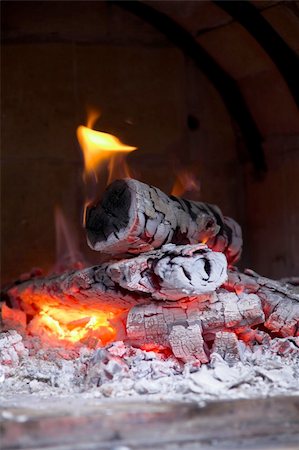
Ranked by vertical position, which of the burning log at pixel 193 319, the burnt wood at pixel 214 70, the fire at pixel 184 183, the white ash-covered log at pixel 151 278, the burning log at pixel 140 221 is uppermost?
the burnt wood at pixel 214 70

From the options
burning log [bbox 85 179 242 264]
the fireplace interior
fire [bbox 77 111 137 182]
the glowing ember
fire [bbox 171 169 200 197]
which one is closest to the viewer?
the fireplace interior

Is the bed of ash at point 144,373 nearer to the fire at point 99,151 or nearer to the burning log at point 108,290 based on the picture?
the burning log at point 108,290

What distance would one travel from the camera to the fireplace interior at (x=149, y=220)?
56.1 inches

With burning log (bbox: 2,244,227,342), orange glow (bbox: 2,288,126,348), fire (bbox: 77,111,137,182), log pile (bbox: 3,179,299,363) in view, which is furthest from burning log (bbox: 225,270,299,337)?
fire (bbox: 77,111,137,182)

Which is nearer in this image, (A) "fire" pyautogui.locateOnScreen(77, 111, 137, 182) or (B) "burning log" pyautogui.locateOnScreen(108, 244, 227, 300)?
(B) "burning log" pyautogui.locateOnScreen(108, 244, 227, 300)

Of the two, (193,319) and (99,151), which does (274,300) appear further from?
(99,151)

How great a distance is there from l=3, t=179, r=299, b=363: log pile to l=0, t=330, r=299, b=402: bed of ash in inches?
2.0

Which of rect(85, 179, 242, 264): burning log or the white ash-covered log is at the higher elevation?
rect(85, 179, 242, 264): burning log

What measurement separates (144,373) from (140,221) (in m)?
0.36

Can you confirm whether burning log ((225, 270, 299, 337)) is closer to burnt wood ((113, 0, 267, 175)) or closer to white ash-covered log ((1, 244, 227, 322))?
white ash-covered log ((1, 244, 227, 322))

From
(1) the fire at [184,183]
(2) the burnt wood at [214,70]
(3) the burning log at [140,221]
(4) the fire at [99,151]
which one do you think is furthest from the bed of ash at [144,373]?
(2) the burnt wood at [214,70]

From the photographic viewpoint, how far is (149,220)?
5.82 ft

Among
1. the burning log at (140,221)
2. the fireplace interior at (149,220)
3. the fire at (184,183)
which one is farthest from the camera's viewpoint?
the fire at (184,183)

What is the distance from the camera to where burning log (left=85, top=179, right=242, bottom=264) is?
69.2 inches
